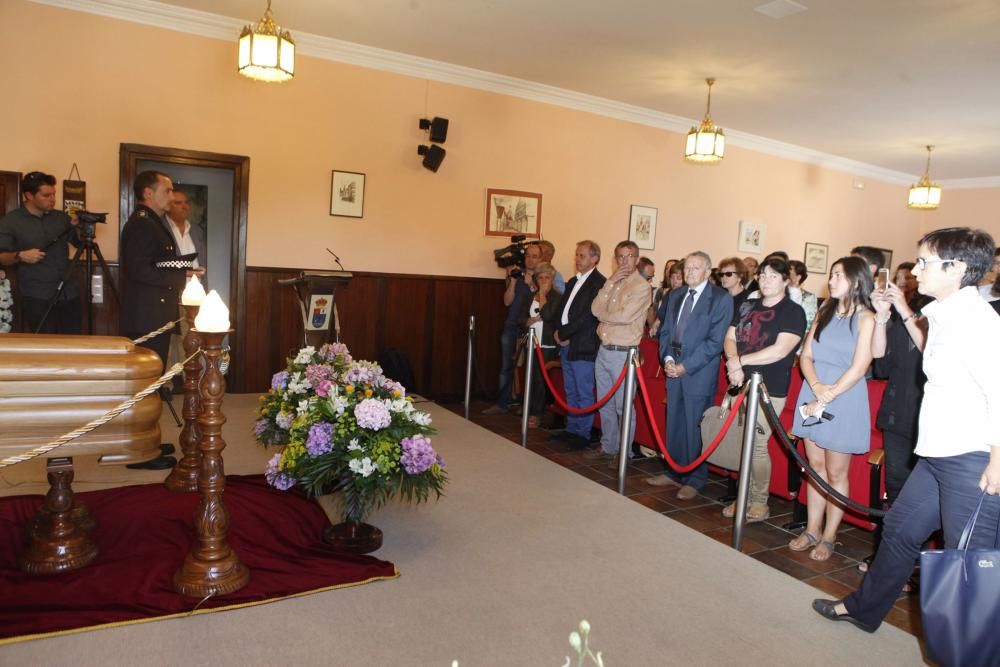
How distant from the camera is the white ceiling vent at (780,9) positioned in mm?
4980

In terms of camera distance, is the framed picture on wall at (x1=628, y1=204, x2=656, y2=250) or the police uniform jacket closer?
the police uniform jacket

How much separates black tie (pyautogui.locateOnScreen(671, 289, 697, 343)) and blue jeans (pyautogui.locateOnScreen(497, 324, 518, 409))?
8.48 ft

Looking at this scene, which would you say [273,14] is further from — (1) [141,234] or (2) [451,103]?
(1) [141,234]

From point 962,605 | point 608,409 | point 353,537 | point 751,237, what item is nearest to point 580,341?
point 608,409

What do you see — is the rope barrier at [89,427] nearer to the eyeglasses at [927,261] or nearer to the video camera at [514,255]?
the eyeglasses at [927,261]

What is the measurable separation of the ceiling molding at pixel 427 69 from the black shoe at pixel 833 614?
19.8 ft

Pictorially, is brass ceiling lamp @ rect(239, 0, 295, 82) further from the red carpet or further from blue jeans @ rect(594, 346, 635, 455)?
blue jeans @ rect(594, 346, 635, 455)

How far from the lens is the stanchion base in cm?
252

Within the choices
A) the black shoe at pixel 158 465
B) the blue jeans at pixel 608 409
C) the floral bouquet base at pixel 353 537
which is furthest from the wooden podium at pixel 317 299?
the floral bouquet base at pixel 353 537

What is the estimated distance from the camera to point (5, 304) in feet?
17.0

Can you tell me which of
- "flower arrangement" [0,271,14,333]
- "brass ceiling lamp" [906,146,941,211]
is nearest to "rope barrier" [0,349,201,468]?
"flower arrangement" [0,271,14,333]

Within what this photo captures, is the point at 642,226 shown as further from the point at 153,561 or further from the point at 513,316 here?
the point at 153,561

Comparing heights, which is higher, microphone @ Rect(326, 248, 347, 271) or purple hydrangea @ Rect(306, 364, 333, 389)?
microphone @ Rect(326, 248, 347, 271)

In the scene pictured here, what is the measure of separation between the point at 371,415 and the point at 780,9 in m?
4.51
